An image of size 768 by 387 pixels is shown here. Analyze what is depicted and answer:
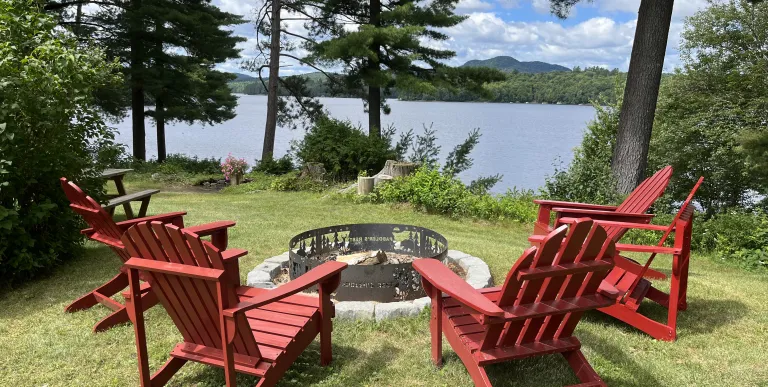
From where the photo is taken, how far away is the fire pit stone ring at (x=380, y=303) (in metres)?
3.27

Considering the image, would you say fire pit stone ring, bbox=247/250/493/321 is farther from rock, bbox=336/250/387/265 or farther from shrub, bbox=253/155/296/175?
shrub, bbox=253/155/296/175

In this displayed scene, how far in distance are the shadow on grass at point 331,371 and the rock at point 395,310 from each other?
0.34 metres

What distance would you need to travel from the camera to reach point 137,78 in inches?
579

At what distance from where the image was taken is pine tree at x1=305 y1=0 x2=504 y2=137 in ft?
37.2

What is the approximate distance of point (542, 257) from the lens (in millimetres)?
2031

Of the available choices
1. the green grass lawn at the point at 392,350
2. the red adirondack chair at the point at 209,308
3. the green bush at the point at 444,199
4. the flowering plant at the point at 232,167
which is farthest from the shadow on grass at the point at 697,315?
the flowering plant at the point at 232,167

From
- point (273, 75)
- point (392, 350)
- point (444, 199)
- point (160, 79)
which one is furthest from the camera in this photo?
point (160, 79)

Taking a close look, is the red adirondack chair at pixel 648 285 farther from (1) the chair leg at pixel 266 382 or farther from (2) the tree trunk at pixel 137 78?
(2) the tree trunk at pixel 137 78

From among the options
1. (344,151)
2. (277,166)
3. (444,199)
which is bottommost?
(277,166)

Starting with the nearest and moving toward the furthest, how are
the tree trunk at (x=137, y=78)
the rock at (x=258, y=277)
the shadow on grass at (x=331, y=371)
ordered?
the shadow on grass at (x=331, y=371), the rock at (x=258, y=277), the tree trunk at (x=137, y=78)

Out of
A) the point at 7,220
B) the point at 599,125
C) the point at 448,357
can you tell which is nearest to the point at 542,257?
the point at 448,357

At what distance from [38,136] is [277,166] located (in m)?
8.84

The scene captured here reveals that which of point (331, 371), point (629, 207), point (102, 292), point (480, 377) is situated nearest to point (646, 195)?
point (629, 207)

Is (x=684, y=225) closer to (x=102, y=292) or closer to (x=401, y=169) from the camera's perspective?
(x=102, y=292)
